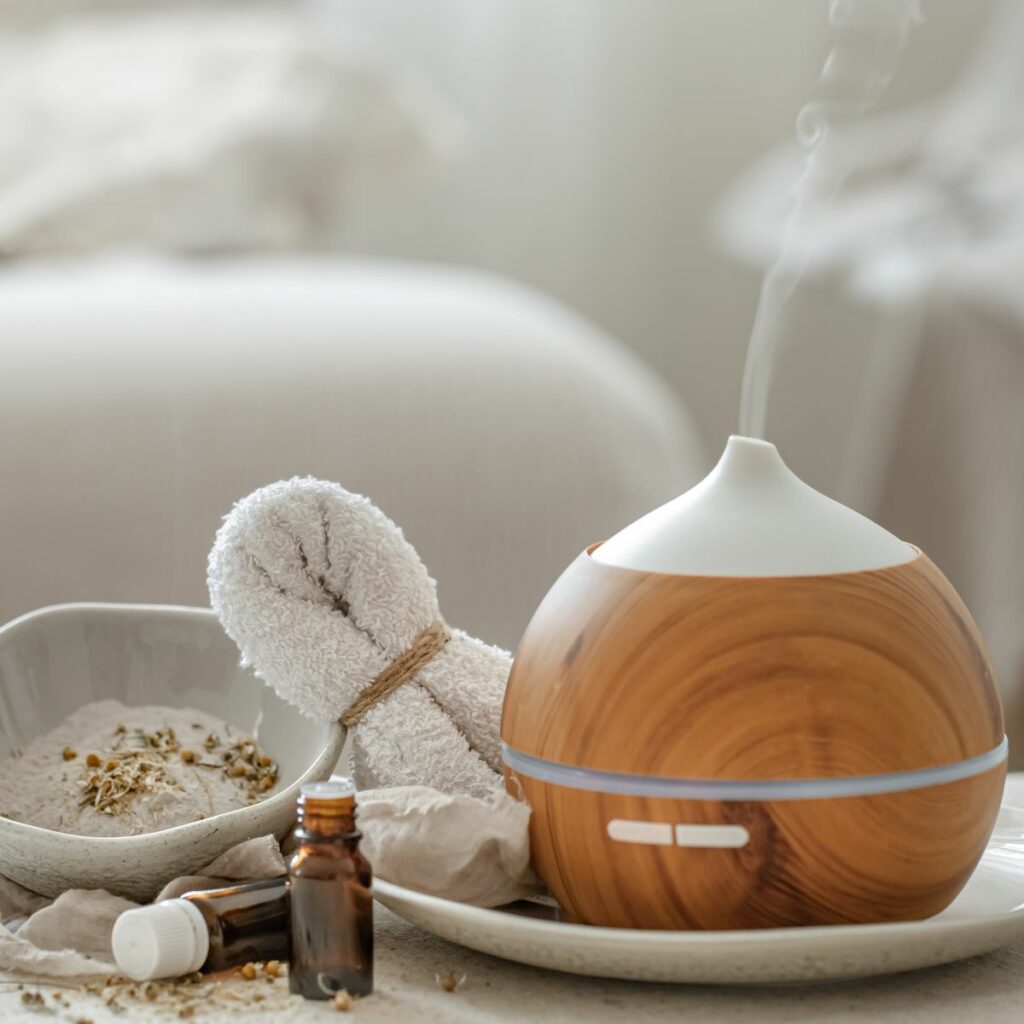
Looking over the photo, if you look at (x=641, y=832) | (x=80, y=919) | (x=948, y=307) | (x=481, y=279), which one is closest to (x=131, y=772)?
(x=80, y=919)

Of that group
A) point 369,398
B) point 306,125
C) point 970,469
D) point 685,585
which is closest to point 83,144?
point 306,125

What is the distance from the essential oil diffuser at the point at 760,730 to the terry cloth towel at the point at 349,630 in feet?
0.23

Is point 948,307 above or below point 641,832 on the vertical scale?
below

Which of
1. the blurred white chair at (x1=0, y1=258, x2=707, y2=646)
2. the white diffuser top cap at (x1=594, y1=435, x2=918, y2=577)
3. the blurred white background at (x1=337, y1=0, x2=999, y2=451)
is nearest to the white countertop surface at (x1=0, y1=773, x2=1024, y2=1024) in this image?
the white diffuser top cap at (x1=594, y1=435, x2=918, y2=577)

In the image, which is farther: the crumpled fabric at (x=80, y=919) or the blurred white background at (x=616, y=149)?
the blurred white background at (x=616, y=149)

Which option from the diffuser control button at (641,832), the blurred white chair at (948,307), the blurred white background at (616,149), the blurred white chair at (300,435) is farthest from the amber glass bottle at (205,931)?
the blurred white background at (616,149)

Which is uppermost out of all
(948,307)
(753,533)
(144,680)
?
(753,533)

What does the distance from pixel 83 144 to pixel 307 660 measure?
1.23 meters

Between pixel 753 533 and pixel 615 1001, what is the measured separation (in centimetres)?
15

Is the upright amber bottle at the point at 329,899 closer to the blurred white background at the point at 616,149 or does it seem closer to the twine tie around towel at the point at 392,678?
the twine tie around towel at the point at 392,678

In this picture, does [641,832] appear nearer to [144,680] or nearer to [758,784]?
[758,784]

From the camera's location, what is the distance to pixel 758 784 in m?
0.47

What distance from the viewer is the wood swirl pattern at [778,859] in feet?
1.56

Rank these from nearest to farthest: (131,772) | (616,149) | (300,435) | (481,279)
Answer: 1. (131,772)
2. (300,435)
3. (481,279)
4. (616,149)
